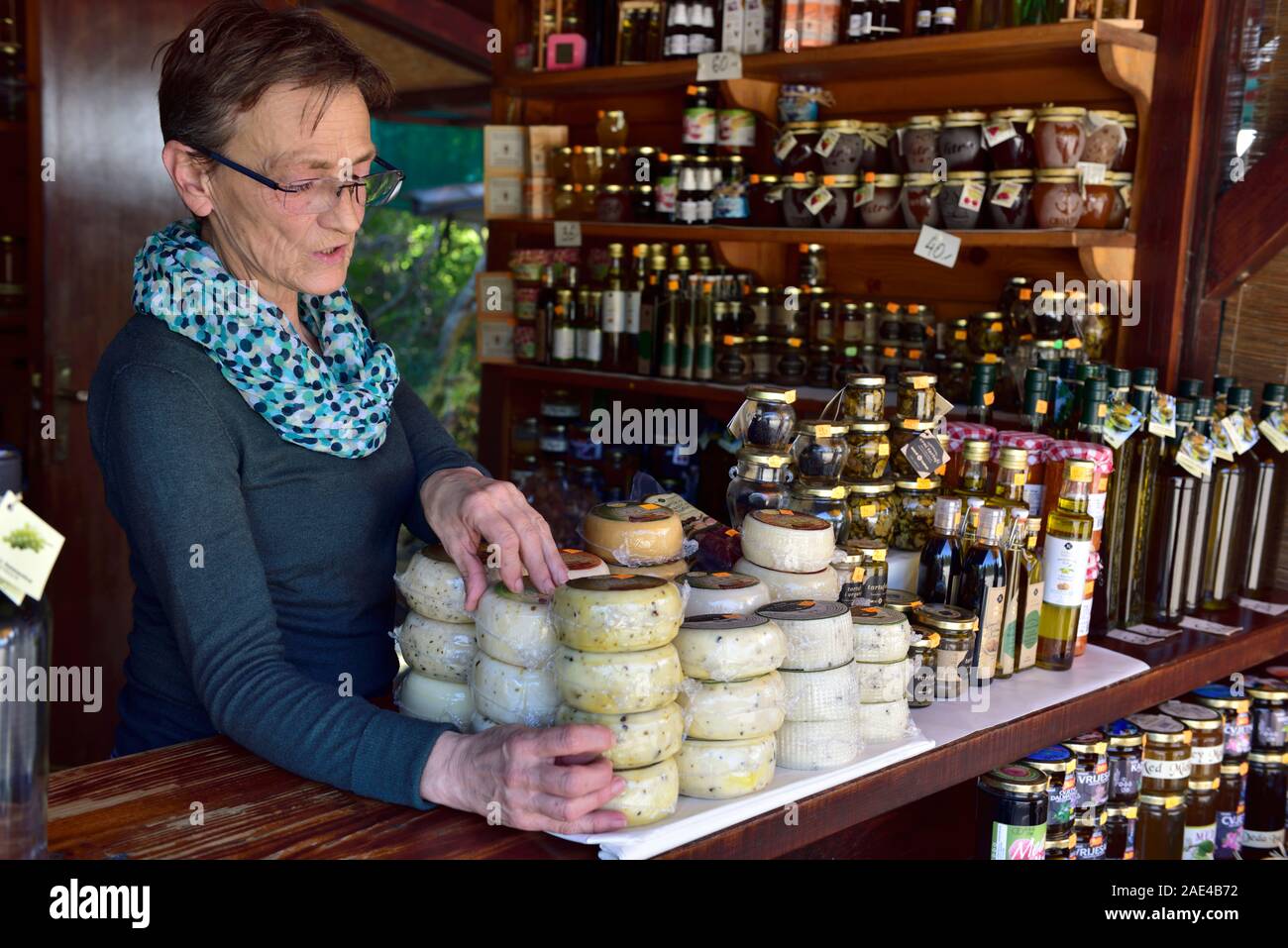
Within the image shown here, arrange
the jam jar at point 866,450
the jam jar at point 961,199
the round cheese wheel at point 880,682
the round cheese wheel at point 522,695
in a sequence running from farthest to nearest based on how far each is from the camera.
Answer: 1. the jam jar at point 961,199
2. the jam jar at point 866,450
3. the round cheese wheel at point 880,682
4. the round cheese wheel at point 522,695

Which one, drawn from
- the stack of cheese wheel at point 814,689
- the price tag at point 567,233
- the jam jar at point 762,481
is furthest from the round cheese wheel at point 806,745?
the price tag at point 567,233

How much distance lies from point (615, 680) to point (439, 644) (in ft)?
0.82

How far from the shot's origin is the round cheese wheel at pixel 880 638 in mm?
1402

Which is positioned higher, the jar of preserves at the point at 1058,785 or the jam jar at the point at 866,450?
the jam jar at the point at 866,450

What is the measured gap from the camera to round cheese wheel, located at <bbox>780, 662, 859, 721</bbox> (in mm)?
1286

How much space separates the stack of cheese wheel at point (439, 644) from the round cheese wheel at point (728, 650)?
0.23 m

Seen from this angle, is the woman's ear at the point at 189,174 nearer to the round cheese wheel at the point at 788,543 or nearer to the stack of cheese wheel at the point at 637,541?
the stack of cheese wheel at the point at 637,541

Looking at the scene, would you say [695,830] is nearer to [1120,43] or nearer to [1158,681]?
[1158,681]

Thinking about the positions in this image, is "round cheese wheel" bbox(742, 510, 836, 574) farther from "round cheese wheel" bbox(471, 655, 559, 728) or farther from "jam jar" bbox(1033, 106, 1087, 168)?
"jam jar" bbox(1033, 106, 1087, 168)

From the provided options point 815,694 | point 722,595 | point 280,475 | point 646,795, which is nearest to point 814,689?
point 815,694

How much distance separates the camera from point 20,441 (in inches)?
128

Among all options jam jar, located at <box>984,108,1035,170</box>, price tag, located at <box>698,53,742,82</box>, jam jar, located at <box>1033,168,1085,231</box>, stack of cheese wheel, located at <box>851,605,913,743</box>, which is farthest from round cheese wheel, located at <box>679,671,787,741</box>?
price tag, located at <box>698,53,742,82</box>
